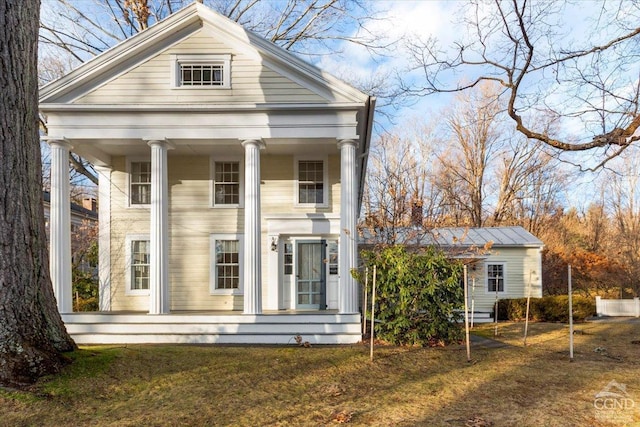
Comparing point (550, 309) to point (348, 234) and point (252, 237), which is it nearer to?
point (348, 234)

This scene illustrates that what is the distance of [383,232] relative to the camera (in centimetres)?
1270

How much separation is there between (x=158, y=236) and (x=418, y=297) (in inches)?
253

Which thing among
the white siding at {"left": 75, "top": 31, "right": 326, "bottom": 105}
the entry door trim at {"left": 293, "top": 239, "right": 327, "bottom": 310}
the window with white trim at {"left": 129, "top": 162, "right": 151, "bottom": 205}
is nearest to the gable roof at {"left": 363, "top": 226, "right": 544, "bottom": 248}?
the entry door trim at {"left": 293, "top": 239, "right": 327, "bottom": 310}

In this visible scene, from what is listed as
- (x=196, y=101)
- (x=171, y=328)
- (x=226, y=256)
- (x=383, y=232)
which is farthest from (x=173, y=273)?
(x=383, y=232)

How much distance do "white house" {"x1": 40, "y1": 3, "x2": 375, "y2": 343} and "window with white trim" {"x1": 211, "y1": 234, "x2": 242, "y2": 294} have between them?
0.04m

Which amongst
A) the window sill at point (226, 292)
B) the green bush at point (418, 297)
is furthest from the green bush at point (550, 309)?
the window sill at point (226, 292)

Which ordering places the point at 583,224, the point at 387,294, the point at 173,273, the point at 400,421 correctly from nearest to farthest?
the point at 400,421 < the point at 387,294 < the point at 173,273 < the point at 583,224

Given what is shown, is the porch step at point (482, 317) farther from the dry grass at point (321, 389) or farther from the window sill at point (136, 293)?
the window sill at point (136, 293)

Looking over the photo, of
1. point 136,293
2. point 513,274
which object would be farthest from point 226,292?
point 513,274

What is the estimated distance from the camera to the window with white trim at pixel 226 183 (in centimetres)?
1277

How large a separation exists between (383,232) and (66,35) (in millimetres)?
16147

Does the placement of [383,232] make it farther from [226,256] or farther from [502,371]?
[502,371]

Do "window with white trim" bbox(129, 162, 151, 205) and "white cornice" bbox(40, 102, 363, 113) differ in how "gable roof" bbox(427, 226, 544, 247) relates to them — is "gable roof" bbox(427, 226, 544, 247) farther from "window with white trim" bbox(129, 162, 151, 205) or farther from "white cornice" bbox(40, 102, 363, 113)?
"window with white trim" bbox(129, 162, 151, 205)

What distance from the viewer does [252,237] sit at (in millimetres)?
10469
